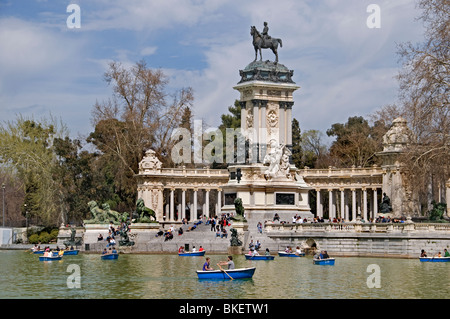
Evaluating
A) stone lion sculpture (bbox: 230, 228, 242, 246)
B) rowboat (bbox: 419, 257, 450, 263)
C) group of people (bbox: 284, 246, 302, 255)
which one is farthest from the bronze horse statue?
rowboat (bbox: 419, 257, 450, 263)

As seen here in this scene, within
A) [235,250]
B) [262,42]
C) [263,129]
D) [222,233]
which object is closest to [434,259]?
[235,250]

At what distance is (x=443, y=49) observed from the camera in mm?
55281

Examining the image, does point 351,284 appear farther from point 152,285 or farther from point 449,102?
point 449,102

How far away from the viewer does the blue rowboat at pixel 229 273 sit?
42719mm

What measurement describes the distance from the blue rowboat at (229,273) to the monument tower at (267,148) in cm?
3053

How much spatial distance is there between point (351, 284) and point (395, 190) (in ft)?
114

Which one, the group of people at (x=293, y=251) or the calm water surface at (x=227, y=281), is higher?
the group of people at (x=293, y=251)

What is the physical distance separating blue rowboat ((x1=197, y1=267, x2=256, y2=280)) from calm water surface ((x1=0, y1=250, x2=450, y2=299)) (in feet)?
0.94

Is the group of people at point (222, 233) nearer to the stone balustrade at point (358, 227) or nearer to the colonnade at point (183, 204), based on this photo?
the stone balustrade at point (358, 227)

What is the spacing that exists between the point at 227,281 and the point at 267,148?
35684 mm

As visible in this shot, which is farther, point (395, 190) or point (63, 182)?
point (63, 182)

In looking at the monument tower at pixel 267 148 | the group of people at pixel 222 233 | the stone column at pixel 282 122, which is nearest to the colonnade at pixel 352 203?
the monument tower at pixel 267 148

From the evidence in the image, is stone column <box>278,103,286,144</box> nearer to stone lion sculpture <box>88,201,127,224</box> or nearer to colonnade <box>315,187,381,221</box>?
colonnade <box>315,187,381,221</box>
